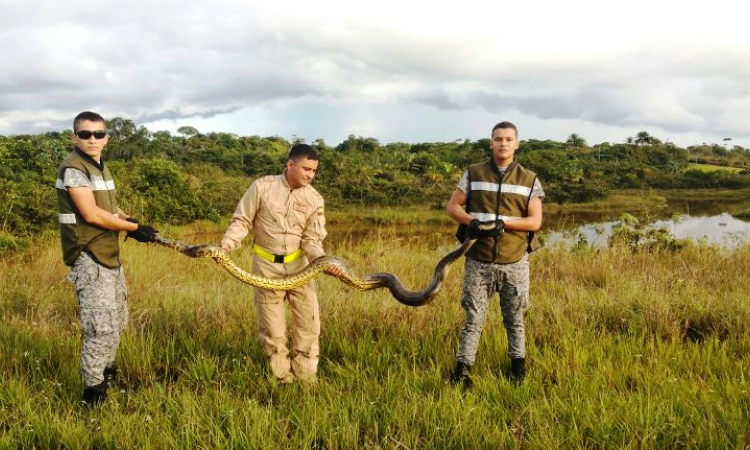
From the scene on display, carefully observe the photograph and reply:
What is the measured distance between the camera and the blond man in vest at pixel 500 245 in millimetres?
4086

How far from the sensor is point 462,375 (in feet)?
13.4

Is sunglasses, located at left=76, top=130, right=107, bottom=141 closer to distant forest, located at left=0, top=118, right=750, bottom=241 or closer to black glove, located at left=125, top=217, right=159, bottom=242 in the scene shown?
black glove, located at left=125, top=217, right=159, bottom=242

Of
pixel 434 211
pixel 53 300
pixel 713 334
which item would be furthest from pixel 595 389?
pixel 434 211

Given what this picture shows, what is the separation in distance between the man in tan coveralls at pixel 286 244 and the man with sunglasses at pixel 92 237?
2.73ft

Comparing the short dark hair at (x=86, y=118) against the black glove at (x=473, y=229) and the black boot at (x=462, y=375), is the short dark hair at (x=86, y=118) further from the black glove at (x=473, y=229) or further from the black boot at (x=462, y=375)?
the black boot at (x=462, y=375)

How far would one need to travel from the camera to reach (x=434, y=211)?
117 ft

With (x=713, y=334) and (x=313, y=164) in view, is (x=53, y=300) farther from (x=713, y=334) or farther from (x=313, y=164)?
(x=713, y=334)

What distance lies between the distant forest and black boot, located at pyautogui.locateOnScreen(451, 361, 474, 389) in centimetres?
894

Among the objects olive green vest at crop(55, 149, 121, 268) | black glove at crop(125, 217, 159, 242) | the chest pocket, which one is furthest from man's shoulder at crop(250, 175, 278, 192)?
olive green vest at crop(55, 149, 121, 268)

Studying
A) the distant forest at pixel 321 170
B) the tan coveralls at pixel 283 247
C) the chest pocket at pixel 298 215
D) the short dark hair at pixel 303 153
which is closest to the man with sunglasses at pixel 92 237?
the tan coveralls at pixel 283 247

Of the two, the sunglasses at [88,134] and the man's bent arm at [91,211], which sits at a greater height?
the sunglasses at [88,134]

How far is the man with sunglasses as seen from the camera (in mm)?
3688

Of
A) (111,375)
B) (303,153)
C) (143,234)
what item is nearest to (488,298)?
(303,153)

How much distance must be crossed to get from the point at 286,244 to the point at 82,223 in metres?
1.56
